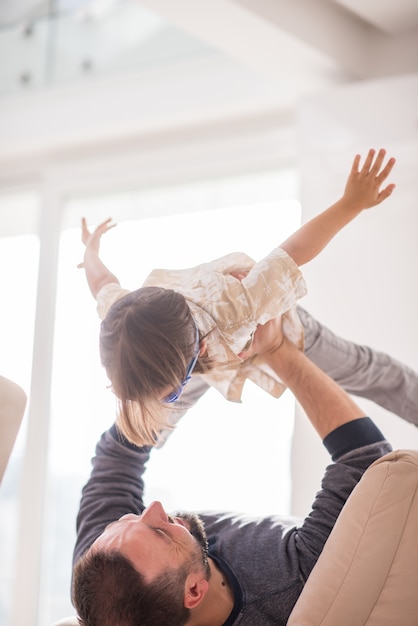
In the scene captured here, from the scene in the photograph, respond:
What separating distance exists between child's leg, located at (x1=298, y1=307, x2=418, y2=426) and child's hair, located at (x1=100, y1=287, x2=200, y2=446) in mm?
460

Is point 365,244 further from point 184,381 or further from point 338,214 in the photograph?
point 184,381

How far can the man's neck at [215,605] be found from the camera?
1.55 metres

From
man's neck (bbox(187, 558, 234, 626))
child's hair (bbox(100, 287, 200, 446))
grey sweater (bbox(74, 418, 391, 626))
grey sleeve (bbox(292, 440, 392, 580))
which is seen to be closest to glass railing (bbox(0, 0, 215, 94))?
child's hair (bbox(100, 287, 200, 446))

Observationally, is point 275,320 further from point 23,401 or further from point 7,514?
point 7,514

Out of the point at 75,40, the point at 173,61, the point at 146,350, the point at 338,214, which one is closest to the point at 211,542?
the point at 146,350

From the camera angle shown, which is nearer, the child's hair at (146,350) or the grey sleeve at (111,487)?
the child's hair at (146,350)

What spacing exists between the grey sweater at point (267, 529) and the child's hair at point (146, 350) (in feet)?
0.70

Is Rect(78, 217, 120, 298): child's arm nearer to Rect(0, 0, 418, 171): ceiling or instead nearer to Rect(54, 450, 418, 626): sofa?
Rect(0, 0, 418, 171): ceiling

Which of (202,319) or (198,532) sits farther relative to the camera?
(202,319)

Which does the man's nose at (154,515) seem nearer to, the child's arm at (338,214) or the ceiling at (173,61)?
the child's arm at (338,214)

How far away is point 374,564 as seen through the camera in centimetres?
135

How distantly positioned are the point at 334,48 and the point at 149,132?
89 centimetres

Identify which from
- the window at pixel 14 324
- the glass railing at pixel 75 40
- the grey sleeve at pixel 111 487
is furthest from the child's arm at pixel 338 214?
the window at pixel 14 324

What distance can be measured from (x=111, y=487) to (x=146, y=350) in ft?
1.32
